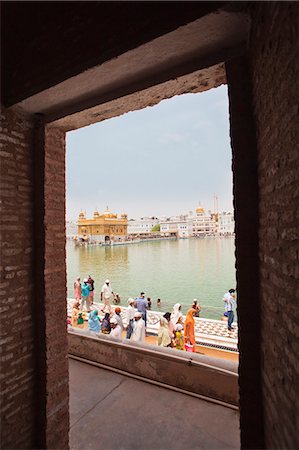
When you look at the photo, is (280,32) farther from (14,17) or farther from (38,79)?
(14,17)

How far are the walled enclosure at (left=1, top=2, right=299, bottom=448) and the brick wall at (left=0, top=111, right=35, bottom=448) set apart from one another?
11mm

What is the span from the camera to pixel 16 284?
2500 millimetres

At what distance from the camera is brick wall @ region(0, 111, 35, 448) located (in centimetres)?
239

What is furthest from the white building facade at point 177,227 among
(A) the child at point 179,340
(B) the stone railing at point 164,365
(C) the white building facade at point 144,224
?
→ (B) the stone railing at point 164,365

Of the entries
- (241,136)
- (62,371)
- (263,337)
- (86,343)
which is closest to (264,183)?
(241,136)

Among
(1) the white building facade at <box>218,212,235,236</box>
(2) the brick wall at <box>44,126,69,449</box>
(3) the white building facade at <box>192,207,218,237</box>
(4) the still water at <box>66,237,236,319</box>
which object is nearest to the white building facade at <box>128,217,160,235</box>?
(3) the white building facade at <box>192,207,218,237</box>

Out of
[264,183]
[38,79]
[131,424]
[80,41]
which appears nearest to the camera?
[264,183]

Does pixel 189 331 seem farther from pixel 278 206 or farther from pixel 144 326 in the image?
pixel 278 206

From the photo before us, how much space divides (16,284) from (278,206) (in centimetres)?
236

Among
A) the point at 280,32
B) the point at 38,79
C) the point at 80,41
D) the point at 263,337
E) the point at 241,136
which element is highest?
the point at 80,41

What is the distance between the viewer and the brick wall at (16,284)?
2389 millimetres

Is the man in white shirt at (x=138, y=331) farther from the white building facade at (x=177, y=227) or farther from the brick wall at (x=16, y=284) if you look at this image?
the white building facade at (x=177, y=227)

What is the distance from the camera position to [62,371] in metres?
2.78

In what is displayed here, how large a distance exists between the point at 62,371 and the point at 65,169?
2.19 meters
